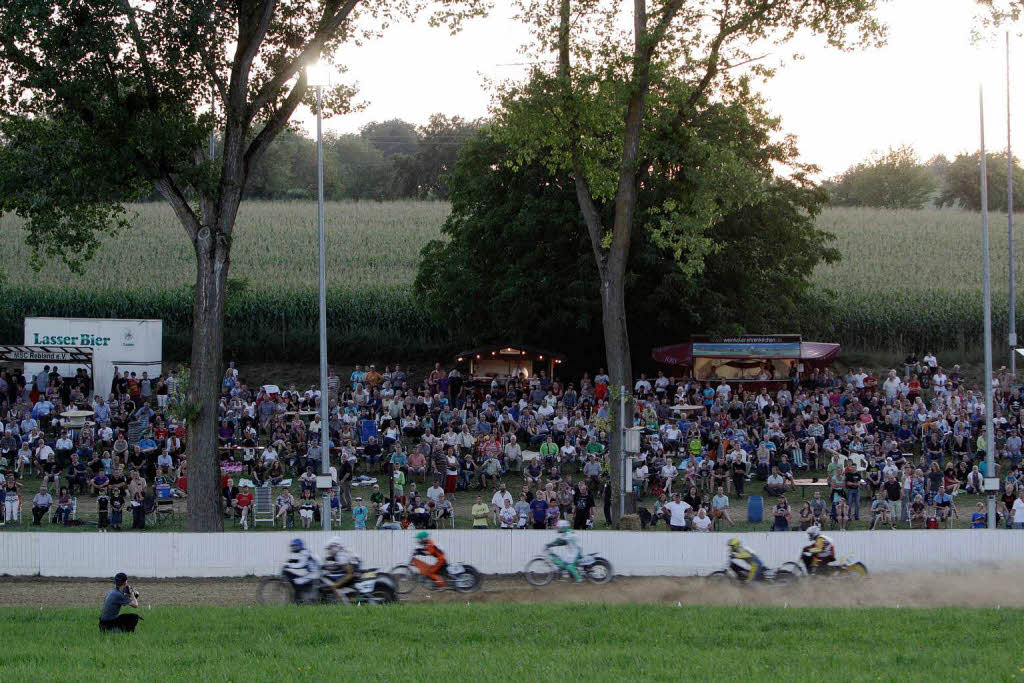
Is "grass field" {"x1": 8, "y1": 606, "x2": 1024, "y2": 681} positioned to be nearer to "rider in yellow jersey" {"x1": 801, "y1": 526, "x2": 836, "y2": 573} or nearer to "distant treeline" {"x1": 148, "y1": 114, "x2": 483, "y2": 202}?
"rider in yellow jersey" {"x1": 801, "y1": 526, "x2": 836, "y2": 573}

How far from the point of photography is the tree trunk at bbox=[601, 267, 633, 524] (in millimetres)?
26062

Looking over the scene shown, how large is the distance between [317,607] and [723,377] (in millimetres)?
21384

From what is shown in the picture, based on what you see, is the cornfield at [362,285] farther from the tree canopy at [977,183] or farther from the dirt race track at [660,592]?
the dirt race track at [660,592]

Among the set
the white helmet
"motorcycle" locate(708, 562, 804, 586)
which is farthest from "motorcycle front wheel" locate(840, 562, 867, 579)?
the white helmet

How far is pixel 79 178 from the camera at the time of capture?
80.2ft

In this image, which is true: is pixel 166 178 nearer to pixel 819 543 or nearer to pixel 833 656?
pixel 819 543

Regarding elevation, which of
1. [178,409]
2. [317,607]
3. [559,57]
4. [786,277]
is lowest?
[317,607]

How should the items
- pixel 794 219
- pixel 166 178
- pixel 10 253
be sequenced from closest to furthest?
pixel 166 178, pixel 794 219, pixel 10 253

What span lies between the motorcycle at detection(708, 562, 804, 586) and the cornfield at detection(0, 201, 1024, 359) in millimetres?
21429

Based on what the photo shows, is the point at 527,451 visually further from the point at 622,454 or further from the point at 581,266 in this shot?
the point at 581,266

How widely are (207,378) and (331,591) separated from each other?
25.0 ft

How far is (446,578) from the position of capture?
2014 cm

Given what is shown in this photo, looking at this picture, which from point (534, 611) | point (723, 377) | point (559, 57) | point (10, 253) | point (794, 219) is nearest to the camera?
point (534, 611)

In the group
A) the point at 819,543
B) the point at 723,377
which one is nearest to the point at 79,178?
the point at 819,543
